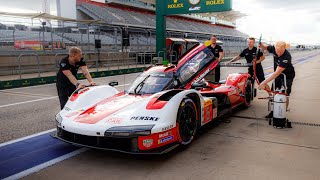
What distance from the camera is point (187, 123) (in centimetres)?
432

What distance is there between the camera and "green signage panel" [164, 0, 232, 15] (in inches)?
735

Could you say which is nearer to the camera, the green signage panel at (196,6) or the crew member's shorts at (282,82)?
the crew member's shorts at (282,82)

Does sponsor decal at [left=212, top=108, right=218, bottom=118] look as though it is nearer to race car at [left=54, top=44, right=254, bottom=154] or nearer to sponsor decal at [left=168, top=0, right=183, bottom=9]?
race car at [left=54, top=44, right=254, bottom=154]

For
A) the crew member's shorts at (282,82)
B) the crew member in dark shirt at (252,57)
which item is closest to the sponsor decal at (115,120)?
the crew member's shorts at (282,82)

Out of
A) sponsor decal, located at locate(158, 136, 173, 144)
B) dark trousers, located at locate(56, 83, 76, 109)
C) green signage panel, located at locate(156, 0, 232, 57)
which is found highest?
green signage panel, located at locate(156, 0, 232, 57)

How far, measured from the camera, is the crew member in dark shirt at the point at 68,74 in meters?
5.20

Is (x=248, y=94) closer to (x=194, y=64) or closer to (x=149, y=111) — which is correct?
(x=194, y=64)

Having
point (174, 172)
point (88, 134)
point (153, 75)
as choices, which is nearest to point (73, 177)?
point (88, 134)

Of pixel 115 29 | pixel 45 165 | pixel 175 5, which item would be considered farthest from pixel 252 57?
pixel 115 29

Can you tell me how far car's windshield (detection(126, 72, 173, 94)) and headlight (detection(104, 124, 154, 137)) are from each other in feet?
4.49

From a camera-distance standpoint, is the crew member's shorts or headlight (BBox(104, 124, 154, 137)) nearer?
headlight (BBox(104, 124, 154, 137))

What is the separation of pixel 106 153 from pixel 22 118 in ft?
10.4

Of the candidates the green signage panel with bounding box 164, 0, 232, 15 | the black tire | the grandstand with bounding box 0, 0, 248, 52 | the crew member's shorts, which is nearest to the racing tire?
the crew member's shorts

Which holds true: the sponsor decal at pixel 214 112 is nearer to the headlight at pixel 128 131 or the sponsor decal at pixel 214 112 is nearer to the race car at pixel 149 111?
the race car at pixel 149 111
